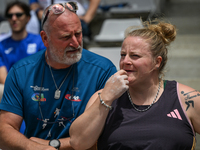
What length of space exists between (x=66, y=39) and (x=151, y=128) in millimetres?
934

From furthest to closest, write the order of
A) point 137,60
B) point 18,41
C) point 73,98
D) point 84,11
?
point 84,11 < point 18,41 < point 73,98 < point 137,60

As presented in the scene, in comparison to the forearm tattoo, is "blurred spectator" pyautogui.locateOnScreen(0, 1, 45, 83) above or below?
below

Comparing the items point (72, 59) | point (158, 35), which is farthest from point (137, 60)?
point (72, 59)

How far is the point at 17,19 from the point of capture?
3902 millimetres

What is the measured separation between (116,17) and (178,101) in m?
3.75

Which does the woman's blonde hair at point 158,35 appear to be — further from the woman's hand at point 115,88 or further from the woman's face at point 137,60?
the woman's hand at point 115,88

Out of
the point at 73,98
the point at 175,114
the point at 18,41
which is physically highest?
the point at 175,114

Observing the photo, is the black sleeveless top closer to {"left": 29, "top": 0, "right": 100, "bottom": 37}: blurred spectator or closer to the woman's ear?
the woman's ear

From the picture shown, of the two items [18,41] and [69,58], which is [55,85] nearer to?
[69,58]

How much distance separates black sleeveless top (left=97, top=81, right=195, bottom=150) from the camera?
1607 millimetres

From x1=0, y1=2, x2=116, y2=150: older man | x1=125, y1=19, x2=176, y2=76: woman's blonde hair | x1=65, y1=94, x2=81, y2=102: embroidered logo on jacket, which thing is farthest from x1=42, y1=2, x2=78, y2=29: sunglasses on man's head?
x1=65, y1=94, x2=81, y2=102: embroidered logo on jacket

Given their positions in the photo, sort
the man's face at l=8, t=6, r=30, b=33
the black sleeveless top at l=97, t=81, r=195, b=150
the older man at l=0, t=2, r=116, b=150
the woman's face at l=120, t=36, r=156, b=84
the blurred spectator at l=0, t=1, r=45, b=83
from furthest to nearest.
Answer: the man's face at l=8, t=6, r=30, b=33, the blurred spectator at l=0, t=1, r=45, b=83, the older man at l=0, t=2, r=116, b=150, the woman's face at l=120, t=36, r=156, b=84, the black sleeveless top at l=97, t=81, r=195, b=150

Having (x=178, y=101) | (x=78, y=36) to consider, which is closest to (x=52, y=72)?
(x=78, y=36)

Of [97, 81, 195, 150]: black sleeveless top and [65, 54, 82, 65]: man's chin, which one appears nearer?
[97, 81, 195, 150]: black sleeveless top
